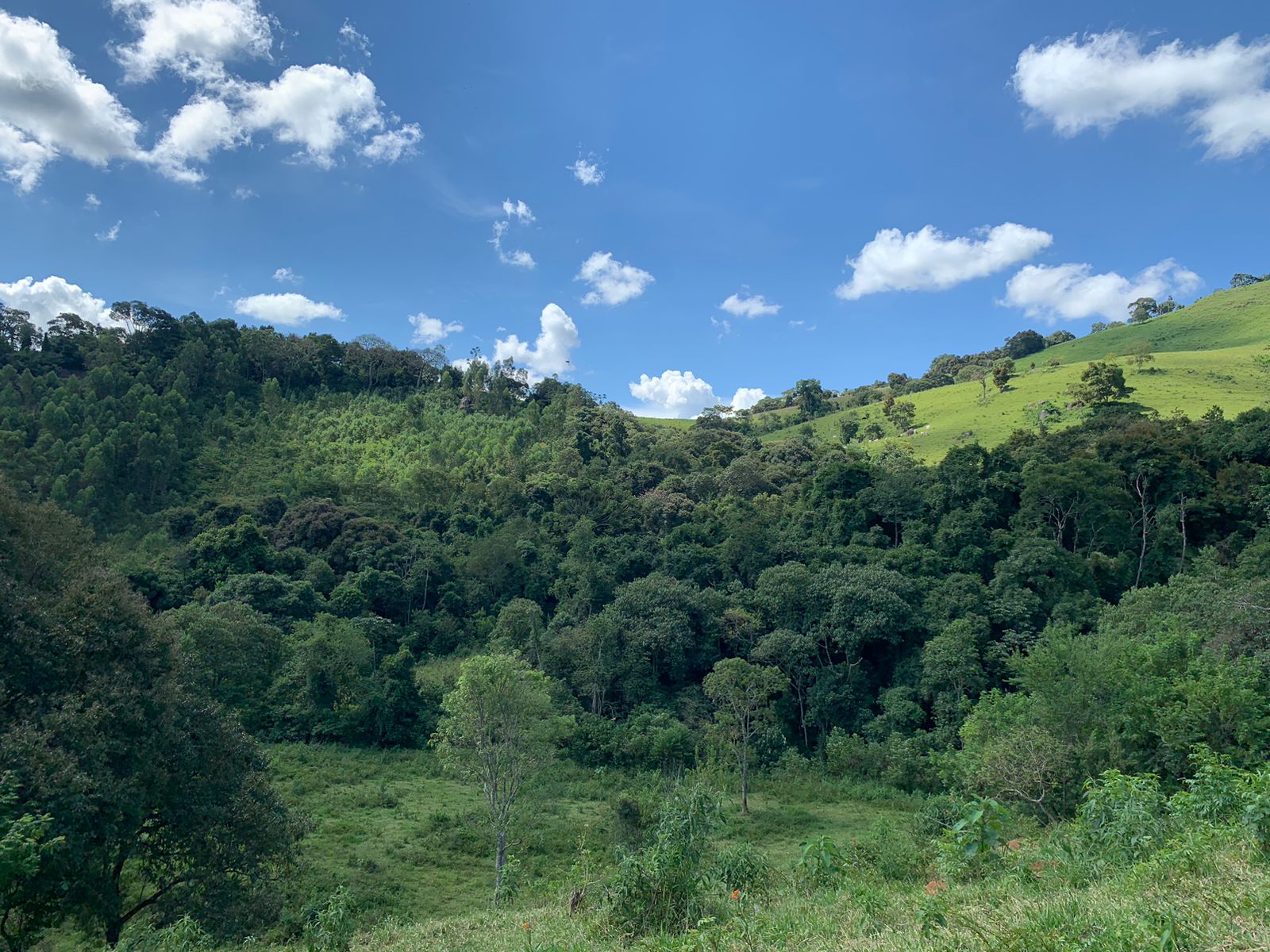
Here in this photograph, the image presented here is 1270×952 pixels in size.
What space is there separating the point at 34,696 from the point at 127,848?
2.91 meters

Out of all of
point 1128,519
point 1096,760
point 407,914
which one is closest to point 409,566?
point 407,914

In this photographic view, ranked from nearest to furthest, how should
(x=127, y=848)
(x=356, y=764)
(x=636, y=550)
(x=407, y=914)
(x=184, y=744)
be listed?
(x=127, y=848), (x=184, y=744), (x=407, y=914), (x=356, y=764), (x=636, y=550)

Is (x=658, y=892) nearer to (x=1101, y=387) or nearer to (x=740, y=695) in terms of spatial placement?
(x=740, y=695)

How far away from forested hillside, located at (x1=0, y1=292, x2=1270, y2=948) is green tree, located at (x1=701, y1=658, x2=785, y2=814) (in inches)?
5.8

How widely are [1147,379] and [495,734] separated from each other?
55.7 m

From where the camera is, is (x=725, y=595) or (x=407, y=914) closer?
(x=407, y=914)

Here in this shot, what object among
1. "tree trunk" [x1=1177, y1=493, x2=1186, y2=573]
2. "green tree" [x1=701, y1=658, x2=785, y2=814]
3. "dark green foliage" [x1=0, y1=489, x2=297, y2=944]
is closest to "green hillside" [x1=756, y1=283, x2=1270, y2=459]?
"tree trunk" [x1=1177, y1=493, x2=1186, y2=573]

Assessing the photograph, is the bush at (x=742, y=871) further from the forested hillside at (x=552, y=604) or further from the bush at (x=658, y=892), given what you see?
the bush at (x=658, y=892)

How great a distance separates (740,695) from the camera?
2272 cm

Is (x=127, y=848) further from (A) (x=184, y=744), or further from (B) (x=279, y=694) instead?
(B) (x=279, y=694)

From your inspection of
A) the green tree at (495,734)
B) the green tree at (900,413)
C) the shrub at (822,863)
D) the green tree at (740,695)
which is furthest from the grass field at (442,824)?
the green tree at (900,413)

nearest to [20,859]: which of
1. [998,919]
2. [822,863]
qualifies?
[822,863]

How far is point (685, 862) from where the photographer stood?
6.54m

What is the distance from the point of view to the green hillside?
44.1m
